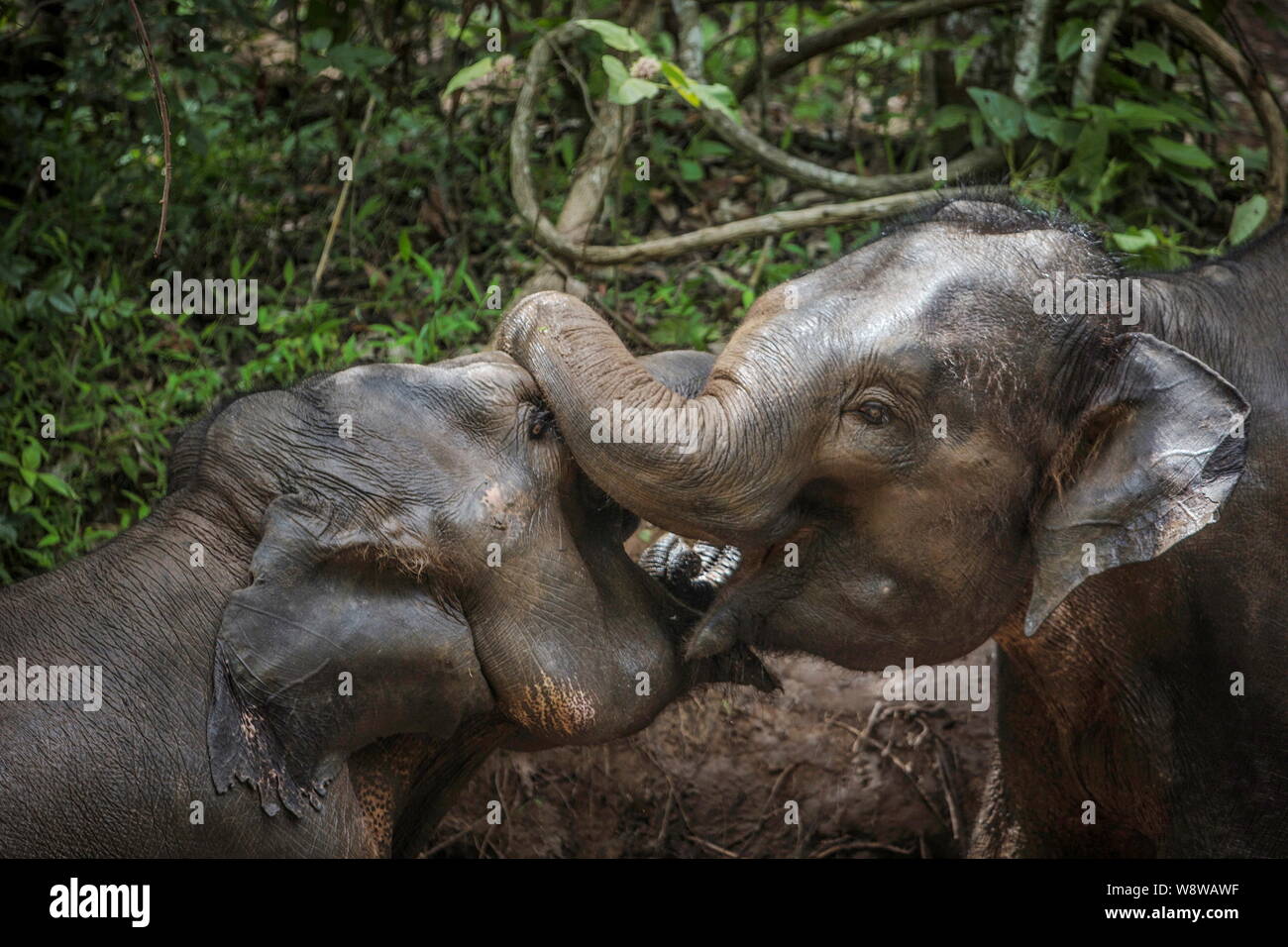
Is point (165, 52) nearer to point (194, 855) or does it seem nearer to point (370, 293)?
point (370, 293)

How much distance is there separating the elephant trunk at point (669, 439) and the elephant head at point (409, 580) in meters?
0.20

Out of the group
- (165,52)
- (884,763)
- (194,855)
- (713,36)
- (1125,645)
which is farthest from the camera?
(713,36)

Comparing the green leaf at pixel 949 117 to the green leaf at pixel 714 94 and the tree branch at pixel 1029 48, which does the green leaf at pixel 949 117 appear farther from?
the green leaf at pixel 714 94

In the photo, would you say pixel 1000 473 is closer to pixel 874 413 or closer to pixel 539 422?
pixel 874 413

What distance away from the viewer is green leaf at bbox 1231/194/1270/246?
5742 mm

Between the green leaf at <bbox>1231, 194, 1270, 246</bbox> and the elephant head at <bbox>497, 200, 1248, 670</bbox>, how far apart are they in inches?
92.3

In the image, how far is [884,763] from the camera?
5297 mm

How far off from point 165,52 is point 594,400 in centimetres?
365

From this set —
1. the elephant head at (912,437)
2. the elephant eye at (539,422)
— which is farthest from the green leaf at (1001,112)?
the elephant eye at (539,422)

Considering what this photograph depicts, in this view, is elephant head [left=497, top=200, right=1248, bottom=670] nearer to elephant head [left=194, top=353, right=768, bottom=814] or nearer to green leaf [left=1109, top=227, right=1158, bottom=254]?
elephant head [left=194, top=353, right=768, bottom=814]

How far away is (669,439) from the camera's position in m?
3.36

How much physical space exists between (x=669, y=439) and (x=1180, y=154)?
11.5 ft

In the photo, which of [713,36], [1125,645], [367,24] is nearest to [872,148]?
[713,36]

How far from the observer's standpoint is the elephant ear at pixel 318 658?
11.1ft
